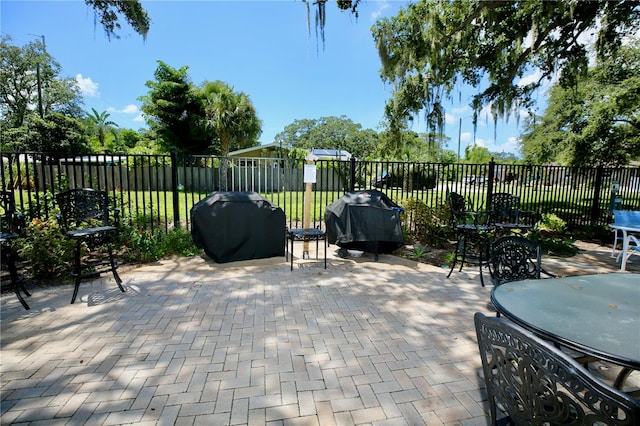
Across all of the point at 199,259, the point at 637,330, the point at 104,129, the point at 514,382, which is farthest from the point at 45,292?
the point at 104,129

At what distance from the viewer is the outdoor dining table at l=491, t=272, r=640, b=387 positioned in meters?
1.38

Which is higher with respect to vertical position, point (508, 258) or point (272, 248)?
point (508, 258)

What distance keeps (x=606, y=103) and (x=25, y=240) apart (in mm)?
12454

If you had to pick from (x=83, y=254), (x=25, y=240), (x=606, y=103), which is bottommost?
(x=83, y=254)

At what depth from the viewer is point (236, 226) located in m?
4.71

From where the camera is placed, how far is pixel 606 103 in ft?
26.3

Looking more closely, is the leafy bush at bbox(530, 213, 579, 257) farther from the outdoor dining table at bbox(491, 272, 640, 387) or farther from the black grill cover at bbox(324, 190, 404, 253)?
the outdoor dining table at bbox(491, 272, 640, 387)

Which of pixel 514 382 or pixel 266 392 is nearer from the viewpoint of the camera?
pixel 514 382

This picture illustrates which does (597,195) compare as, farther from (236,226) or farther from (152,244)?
(152,244)

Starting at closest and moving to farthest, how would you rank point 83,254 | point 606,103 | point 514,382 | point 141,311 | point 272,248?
point 514,382
point 141,311
point 83,254
point 272,248
point 606,103

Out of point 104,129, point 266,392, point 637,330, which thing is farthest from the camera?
point 104,129

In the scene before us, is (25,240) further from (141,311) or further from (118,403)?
(118,403)

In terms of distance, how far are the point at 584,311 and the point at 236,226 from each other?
4095mm

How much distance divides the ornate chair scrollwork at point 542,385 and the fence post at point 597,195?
9.29 meters
